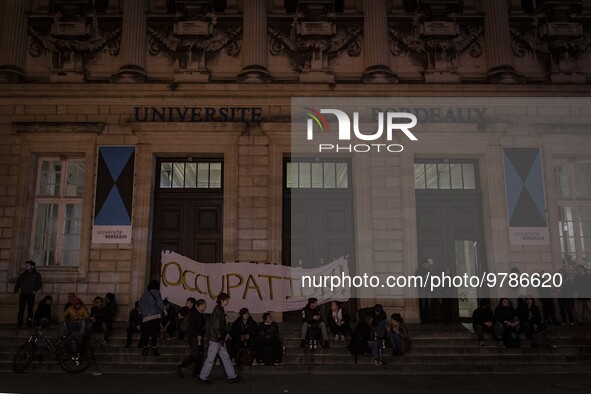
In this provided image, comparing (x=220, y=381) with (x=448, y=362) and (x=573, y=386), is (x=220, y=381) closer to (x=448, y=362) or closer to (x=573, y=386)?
(x=448, y=362)

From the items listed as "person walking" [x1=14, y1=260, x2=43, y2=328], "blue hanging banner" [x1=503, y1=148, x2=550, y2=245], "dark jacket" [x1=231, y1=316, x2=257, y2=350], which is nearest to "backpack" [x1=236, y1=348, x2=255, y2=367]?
"dark jacket" [x1=231, y1=316, x2=257, y2=350]

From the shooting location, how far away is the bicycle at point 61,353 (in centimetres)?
1228

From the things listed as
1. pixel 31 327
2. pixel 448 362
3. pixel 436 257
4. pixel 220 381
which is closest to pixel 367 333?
pixel 448 362

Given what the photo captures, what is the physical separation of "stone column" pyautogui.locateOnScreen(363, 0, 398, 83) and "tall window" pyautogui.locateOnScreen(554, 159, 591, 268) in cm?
675

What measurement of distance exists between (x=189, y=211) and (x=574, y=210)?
42.5 ft

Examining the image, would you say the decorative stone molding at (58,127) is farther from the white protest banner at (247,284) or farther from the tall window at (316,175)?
the tall window at (316,175)

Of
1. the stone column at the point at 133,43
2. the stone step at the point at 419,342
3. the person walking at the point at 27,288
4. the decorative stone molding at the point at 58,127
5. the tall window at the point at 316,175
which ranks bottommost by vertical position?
the stone step at the point at 419,342

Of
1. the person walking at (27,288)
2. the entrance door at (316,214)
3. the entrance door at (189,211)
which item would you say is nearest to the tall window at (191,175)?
the entrance door at (189,211)

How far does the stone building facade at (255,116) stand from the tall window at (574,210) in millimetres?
48

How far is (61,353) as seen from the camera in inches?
484

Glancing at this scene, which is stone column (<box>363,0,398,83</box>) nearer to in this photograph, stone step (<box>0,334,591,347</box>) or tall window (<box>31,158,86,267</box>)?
stone step (<box>0,334,591,347</box>)

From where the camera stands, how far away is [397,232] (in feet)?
55.8

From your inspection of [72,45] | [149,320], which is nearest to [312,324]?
[149,320]

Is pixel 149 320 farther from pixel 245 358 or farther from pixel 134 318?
pixel 245 358
